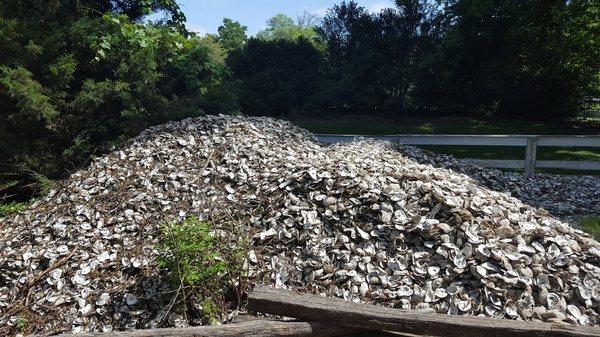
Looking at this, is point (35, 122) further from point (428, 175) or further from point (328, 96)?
point (328, 96)

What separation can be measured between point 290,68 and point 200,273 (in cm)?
1133

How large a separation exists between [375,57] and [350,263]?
406 inches

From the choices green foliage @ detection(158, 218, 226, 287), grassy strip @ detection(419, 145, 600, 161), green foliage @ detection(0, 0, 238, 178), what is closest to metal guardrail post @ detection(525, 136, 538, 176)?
grassy strip @ detection(419, 145, 600, 161)

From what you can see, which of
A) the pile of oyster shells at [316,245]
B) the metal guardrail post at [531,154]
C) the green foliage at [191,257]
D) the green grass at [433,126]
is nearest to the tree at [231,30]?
the green grass at [433,126]

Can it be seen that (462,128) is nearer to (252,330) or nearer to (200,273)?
(200,273)

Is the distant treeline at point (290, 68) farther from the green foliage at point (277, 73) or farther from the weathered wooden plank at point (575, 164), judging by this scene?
the weathered wooden plank at point (575, 164)

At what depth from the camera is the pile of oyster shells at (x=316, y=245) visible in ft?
10.0

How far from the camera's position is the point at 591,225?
5.00 m

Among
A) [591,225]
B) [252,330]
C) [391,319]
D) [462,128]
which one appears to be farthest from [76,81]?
[462,128]

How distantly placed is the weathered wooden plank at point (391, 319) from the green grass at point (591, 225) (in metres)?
2.62

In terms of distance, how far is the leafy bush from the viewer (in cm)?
307

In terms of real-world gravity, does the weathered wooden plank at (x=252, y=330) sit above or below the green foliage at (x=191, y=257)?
below

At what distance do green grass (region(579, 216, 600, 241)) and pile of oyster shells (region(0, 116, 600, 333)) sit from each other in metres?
1.22

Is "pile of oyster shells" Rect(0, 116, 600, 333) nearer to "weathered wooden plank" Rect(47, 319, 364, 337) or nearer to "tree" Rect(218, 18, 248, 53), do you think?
"weathered wooden plank" Rect(47, 319, 364, 337)
